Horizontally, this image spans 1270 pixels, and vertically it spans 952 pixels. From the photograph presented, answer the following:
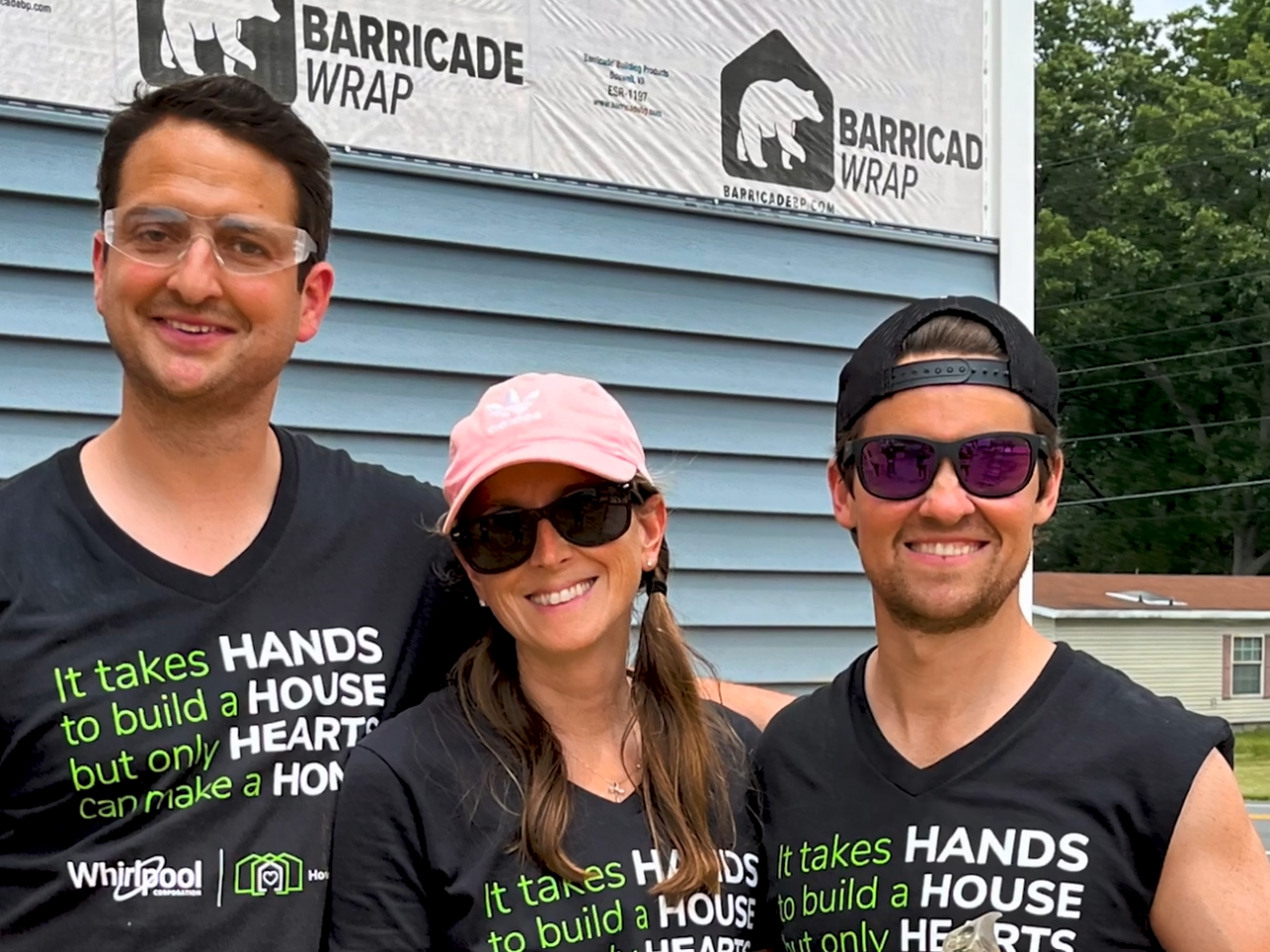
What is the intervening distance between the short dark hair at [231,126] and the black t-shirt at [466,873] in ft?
2.41

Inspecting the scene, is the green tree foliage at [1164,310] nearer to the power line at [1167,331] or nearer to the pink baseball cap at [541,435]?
the power line at [1167,331]

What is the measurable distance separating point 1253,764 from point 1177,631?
3.88 meters

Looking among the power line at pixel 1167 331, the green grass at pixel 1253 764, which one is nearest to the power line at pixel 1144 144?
the power line at pixel 1167 331

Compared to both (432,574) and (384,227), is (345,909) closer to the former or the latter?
(432,574)

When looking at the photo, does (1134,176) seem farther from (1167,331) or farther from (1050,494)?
(1050,494)

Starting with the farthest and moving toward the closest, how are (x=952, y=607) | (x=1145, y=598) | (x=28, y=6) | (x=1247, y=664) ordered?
1. (x=1247, y=664)
2. (x=1145, y=598)
3. (x=28, y=6)
4. (x=952, y=607)

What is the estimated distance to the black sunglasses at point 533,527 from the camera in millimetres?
1956

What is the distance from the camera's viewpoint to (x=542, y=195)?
391 centimetres

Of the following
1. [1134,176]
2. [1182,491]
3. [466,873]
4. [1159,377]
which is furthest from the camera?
[1159,377]

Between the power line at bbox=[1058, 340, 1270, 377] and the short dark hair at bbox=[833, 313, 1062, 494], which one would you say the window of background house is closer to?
the power line at bbox=[1058, 340, 1270, 377]

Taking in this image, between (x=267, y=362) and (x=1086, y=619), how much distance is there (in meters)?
23.2

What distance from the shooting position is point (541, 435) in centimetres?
193

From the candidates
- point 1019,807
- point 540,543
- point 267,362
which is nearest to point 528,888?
point 540,543

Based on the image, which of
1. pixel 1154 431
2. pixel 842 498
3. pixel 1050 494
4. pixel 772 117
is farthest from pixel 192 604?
pixel 1154 431
